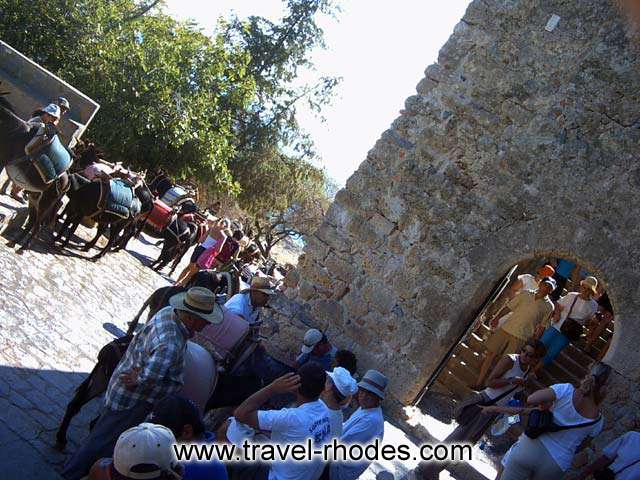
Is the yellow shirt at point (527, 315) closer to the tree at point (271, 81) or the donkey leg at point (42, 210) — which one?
the donkey leg at point (42, 210)

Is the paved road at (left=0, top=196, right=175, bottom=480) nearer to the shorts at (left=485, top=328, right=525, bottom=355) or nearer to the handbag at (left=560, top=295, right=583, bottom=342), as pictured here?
the shorts at (left=485, top=328, right=525, bottom=355)

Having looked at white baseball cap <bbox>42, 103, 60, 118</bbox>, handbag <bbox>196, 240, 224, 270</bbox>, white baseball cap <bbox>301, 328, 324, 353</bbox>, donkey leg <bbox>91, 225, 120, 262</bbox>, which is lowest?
donkey leg <bbox>91, 225, 120, 262</bbox>

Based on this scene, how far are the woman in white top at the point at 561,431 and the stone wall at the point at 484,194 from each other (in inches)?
48.6

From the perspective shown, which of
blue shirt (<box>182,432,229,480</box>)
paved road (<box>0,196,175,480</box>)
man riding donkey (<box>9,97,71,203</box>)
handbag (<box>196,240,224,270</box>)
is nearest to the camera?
blue shirt (<box>182,432,229,480</box>)

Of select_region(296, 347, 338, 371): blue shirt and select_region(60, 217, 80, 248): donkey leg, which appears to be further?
select_region(60, 217, 80, 248): donkey leg

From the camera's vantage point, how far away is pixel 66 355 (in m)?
6.24

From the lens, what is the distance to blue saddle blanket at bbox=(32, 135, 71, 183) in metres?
7.80

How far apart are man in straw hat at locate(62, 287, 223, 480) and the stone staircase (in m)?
6.02

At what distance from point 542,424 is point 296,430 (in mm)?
2468

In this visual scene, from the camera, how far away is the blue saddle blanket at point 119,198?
959 cm

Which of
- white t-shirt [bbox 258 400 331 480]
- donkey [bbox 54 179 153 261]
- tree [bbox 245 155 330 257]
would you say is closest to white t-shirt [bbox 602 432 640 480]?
white t-shirt [bbox 258 400 331 480]

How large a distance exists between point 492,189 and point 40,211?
5.85 m

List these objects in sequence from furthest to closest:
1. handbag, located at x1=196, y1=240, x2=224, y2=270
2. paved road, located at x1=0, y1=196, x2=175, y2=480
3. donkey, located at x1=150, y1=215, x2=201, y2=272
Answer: donkey, located at x1=150, y1=215, x2=201, y2=272
handbag, located at x1=196, y1=240, x2=224, y2=270
paved road, located at x1=0, y1=196, x2=175, y2=480

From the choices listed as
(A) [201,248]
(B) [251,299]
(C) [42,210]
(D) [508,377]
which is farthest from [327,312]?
(A) [201,248]
